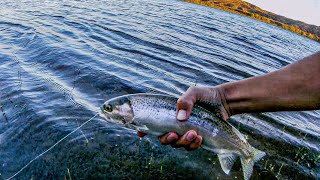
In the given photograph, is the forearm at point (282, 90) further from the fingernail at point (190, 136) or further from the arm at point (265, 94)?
the fingernail at point (190, 136)

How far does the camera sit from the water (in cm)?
530

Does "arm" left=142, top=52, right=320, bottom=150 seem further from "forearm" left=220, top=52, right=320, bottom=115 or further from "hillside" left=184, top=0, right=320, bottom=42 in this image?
"hillside" left=184, top=0, right=320, bottom=42

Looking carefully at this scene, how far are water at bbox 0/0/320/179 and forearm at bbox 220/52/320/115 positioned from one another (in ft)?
6.49

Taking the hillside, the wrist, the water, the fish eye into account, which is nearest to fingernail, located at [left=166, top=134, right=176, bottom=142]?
the fish eye

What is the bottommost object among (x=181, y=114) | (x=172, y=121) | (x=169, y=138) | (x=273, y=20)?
(x=273, y=20)

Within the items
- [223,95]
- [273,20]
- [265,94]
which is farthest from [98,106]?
[273,20]

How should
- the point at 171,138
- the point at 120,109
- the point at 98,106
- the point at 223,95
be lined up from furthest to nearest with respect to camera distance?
1. the point at 98,106
2. the point at 223,95
3. the point at 171,138
4. the point at 120,109

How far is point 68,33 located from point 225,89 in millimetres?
12627

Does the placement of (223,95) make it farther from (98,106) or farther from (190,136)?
(98,106)

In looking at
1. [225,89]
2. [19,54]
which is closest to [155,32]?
[19,54]

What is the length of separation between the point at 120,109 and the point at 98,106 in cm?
420

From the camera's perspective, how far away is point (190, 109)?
133 inches

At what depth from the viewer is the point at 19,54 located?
10.8 metres

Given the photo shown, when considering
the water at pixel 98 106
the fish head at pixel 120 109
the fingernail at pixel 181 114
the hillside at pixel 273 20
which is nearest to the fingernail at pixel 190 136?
the fingernail at pixel 181 114
